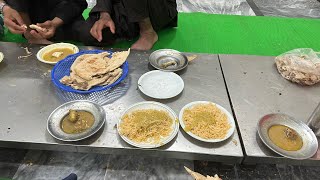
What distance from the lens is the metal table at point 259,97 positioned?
1525mm

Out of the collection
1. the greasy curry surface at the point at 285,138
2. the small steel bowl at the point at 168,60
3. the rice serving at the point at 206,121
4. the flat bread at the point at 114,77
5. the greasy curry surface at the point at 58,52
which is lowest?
the greasy curry surface at the point at 285,138

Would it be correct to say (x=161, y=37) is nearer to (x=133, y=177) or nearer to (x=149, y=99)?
(x=149, y=99)

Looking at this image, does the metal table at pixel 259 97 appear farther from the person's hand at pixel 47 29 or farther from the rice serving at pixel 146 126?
the person's hand at pixel 47 29

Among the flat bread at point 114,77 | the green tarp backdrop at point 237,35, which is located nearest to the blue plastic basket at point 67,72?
the flat bread at point 114,77

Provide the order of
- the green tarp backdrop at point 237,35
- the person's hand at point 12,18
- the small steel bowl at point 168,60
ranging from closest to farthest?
the small steel bowl at point 168,60
the person's hand at point 12,18
the green tarp backdrop at point 237,35

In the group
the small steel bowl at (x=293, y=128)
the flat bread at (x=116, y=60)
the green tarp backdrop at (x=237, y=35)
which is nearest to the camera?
the small steel bowl at (x=293, y=128)

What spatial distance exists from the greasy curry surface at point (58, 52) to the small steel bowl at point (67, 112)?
611 millimetres

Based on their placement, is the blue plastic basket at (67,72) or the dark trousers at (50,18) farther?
the dark trousers at (50,18)

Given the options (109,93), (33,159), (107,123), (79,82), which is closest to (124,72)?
(109,93)

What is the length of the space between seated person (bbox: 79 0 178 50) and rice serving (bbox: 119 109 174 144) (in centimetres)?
101

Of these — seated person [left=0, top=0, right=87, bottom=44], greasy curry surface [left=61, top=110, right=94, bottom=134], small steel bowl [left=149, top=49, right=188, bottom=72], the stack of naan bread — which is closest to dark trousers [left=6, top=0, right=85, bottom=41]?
seated person [left=0, top=0, right=87, bottom=44]

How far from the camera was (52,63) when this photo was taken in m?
2.05

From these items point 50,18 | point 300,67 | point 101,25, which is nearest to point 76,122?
point 101,25

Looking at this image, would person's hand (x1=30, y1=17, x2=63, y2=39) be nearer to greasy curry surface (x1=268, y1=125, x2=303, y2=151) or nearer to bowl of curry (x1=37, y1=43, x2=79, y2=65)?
bowl of curry (x1=37, y1=43, x2=79, y2=65)
